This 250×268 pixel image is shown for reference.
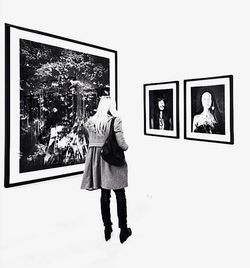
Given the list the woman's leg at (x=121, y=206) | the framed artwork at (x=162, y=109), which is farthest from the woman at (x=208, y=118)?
the woman's leg at (x=121, y=206)

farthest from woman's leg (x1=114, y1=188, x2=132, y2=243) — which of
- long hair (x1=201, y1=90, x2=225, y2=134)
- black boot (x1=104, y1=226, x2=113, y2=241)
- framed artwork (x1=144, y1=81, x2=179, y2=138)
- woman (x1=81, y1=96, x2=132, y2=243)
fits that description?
long hair (x1=201, y1=90, x2=225, y2=134)

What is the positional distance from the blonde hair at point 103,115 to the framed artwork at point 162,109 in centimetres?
73

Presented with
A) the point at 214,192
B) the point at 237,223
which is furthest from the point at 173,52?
the point at 237,223

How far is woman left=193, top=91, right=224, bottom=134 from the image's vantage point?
2.51 meters

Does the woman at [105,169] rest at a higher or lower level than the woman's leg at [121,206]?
higher

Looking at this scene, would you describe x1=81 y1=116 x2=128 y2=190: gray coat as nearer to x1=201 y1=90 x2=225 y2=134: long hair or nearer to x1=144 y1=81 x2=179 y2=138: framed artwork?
x1=144 y1=81 x2=179 y2=138: framed artwork

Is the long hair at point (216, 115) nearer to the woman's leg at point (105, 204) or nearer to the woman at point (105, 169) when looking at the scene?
the woman at point (105, 169)

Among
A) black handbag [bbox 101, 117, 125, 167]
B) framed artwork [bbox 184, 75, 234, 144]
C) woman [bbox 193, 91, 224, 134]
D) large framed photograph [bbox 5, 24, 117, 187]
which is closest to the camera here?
large framed photograph [bbox 5, 24, 117, 187]

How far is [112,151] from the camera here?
90.2 inches

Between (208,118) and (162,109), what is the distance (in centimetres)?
57

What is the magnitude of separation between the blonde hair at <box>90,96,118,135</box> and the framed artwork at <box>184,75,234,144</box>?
0.77 meters

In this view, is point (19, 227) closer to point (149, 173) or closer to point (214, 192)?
point (149, 173)

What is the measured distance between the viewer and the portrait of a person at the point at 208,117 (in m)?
2.50

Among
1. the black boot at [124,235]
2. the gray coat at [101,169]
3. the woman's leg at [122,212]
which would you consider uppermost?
the gray coat at [101,169]
